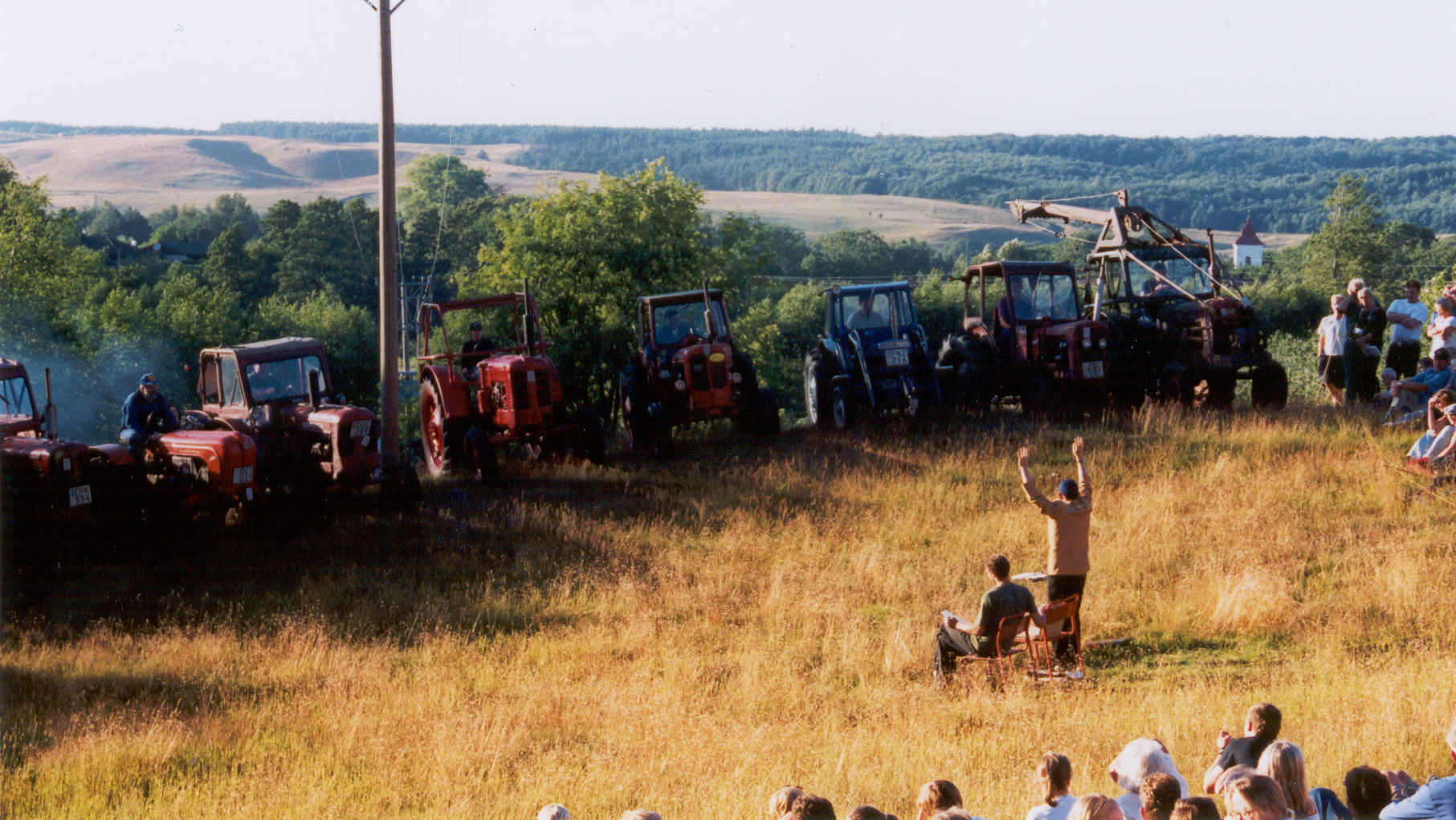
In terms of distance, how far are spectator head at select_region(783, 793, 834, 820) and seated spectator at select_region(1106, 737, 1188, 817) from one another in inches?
48.4

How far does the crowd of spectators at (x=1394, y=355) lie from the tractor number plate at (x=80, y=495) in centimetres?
1285

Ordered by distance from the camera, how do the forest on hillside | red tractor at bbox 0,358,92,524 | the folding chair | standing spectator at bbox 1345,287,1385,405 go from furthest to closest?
the forest on hillside < standing spectator at bbox 1345,287,1385,405 < red tractor at bbox 0,358,92,524 < the folding chair

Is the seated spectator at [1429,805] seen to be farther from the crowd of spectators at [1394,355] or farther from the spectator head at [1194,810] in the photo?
the crowd of spectators at [1394,355]

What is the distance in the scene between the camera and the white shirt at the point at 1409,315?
15492 millimetres

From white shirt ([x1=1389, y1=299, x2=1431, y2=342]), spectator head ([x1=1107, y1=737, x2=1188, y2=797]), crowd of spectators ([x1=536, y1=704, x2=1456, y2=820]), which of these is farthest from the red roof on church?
crowd of spectators ([x1=536, y1=704, x2=1456, y2=820])

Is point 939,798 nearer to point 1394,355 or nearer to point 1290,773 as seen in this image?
point 1290,773

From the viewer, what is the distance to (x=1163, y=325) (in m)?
18.4

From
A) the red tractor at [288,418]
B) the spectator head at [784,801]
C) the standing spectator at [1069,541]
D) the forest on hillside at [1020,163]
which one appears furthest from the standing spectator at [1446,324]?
the forest on hillside at [1020,163]

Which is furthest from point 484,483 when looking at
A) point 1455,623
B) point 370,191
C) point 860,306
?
point 370,191

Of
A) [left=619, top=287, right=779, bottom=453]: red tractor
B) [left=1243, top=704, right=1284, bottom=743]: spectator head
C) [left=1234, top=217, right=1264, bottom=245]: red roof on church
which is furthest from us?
[left=1234, top=217, right=1264, bottom=245]: red roof on church

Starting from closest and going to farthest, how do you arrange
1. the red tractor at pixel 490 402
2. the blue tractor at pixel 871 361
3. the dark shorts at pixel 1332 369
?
1. the red tractor at pixel 490 402
2. the dark shorts at pixel 1332 369
3. the blue tractor at pixel 871 361

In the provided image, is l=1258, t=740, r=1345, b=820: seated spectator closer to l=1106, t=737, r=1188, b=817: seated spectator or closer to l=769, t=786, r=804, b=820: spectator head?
l=1106, t=737, r=1188, b=817: seated spectator

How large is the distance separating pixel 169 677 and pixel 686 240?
23.9 m

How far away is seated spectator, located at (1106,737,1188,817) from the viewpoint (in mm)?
4984
